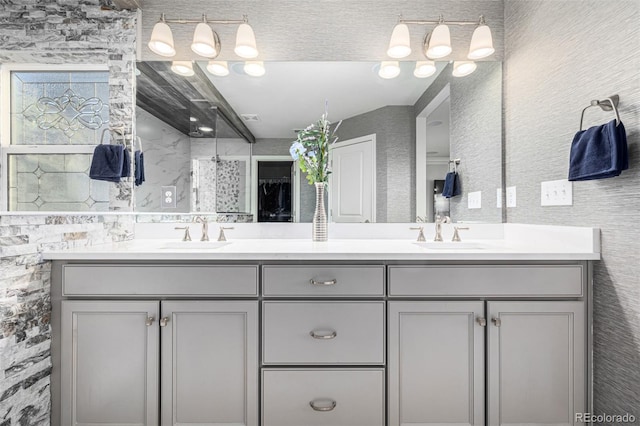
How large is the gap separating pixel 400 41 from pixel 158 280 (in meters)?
1.71

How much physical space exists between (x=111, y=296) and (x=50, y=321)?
261 millimetres

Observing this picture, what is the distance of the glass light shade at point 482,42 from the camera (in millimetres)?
1778

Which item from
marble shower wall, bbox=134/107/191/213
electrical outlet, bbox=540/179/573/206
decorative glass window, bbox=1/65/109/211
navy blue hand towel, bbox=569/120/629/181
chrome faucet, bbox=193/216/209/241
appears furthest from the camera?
marble shower wall, bbox=134/107/191/213

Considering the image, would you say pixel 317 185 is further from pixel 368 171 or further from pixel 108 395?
pixel 108 395

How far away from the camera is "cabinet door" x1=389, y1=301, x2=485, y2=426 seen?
4.14ft

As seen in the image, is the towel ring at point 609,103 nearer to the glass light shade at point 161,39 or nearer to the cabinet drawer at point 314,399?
the cabinet drawer at point 314,399

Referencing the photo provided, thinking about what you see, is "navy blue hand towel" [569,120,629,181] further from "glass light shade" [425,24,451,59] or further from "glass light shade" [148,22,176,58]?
"glass light shade" [148,22,176,58]

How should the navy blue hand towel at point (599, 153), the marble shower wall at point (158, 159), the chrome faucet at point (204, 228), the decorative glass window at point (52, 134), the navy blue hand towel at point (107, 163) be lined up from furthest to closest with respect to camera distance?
the marble shower wall at point (158, 159)
the chrome faucet at point (204, 228)
the navy blue hand towel at point (107, 163)
the decorative glass window at point (52, 134)
the navy blue hand towel at point (599, 153)

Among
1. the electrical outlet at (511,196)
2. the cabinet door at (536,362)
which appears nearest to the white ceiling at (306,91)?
the electrical outlet at (511,196)

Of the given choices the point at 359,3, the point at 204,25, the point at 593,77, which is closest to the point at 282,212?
the point at 204,25

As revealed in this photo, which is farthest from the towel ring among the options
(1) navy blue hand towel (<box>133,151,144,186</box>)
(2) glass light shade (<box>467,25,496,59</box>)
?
(1) navy blue hand towel (<box>133,151,144,186</box>)

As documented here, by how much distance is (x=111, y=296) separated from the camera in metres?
1.27

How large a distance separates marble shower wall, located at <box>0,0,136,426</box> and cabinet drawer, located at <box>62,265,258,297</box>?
0.14 meters

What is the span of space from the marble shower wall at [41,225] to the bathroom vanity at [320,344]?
7 cm
